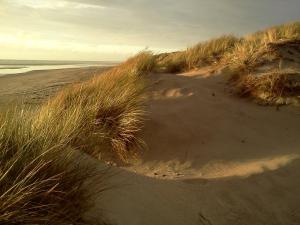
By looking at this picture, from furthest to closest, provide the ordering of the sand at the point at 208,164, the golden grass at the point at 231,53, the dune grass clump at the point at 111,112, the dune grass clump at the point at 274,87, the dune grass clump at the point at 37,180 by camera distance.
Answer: the golden grass at the point at 231,53 < the dune grass clump at the point at 274,87 < the dune grass clump at the point at 111,112 < the sand at the point at 208,164 < the dune grass clump at the point at 37,180

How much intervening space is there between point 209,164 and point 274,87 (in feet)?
9.55

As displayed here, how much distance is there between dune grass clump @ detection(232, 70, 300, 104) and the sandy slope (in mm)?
252

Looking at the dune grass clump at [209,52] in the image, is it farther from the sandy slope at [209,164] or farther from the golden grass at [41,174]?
the golden grass at [41,174]

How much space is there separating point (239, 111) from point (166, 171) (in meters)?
2.37

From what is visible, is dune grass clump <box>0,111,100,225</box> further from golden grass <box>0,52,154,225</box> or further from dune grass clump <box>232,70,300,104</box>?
dune grass clump <box>232,70,300,104</box>

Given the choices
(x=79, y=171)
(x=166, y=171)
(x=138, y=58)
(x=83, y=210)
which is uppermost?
(x=138, y=58)

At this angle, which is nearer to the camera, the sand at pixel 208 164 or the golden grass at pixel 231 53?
the sand at pixel 208 164

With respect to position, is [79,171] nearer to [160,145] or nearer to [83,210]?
[83,210]

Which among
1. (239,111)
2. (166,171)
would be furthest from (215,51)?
(166,171)

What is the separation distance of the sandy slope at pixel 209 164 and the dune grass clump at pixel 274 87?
0.25 metres

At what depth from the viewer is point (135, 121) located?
6211 millimetres

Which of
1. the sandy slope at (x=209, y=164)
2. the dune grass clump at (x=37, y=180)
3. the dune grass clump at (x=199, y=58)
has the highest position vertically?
the dune grass clump at (x=199, y=58)

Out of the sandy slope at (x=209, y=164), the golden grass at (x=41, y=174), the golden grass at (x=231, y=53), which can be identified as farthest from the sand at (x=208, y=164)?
the golden grass at (x=231, y=53)

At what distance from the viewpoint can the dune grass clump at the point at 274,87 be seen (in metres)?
7.63
